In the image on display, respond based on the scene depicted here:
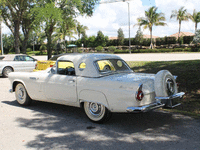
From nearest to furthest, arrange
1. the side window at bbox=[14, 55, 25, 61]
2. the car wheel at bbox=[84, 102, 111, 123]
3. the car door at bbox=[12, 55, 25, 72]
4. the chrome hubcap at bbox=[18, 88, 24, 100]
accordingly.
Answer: the car wheel at bbox=[84, 102, 111, 123], the chrome hubcap at bbox=[18, 88, 24, 100], the car door at bbox=[12, 55, 25, 72], the side window at bbox=[14, 55, 25, 61]

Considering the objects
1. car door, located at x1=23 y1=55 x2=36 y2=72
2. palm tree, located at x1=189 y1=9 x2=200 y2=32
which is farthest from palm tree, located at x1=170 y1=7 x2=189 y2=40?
car door, located at x1=23 y1=55 x2=36 y2=72

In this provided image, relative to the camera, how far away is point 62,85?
5.78m

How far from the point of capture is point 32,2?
24688mm

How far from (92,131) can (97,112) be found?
552mm

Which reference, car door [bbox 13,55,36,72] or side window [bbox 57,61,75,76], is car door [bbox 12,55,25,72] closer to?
car door [bbox 13,55,36,72]

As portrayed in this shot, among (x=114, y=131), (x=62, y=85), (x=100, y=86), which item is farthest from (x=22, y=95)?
(x=114, y=131)

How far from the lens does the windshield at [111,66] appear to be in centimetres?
558

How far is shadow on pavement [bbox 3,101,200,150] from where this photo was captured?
164 inches

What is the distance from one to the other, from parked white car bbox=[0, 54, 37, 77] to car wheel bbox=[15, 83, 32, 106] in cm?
854

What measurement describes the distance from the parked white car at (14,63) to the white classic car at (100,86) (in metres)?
9.02

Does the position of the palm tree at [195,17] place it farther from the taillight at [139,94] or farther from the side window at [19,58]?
the taillight at [139,94]

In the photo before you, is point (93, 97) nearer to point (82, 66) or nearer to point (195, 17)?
point (82, 66)

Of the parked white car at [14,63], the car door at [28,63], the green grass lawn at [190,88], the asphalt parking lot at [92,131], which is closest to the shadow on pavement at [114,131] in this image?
the asphalt parking lot at [92,131]

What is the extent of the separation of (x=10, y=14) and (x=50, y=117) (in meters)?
22.5
